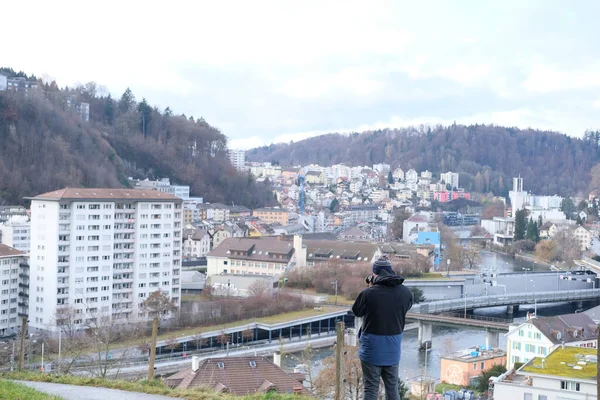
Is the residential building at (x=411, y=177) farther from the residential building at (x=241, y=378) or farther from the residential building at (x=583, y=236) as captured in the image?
the residential building at (x=241, y=378)

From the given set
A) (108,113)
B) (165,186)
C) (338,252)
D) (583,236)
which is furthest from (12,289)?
(583,236)

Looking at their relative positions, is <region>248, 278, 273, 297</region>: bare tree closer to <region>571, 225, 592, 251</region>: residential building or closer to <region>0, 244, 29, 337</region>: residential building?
<region>0, 244, 29, 337</region>: residential building

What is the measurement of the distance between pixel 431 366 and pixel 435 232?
1820 centimetres

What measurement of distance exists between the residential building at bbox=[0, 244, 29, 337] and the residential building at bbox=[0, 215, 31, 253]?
198 inches

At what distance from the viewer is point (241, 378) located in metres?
8.94

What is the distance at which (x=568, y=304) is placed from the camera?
24.5 meters

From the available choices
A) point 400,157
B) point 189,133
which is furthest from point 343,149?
point 189,133

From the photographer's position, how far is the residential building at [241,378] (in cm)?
862

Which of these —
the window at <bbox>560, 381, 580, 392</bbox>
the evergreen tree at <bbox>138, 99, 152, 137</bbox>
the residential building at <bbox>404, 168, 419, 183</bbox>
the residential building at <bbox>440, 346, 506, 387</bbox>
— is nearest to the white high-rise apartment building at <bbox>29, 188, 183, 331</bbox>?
the residential building at <bbox>440, 346, 506, 387</bbox>

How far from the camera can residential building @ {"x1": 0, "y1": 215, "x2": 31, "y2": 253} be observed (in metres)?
21.7

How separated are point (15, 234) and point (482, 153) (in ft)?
243

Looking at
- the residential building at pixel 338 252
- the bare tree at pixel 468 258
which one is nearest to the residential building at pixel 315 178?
the bare tree at pixel 468 258

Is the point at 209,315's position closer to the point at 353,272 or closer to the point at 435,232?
the point at 353,272

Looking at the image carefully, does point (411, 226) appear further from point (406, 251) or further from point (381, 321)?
point (381, 321)
